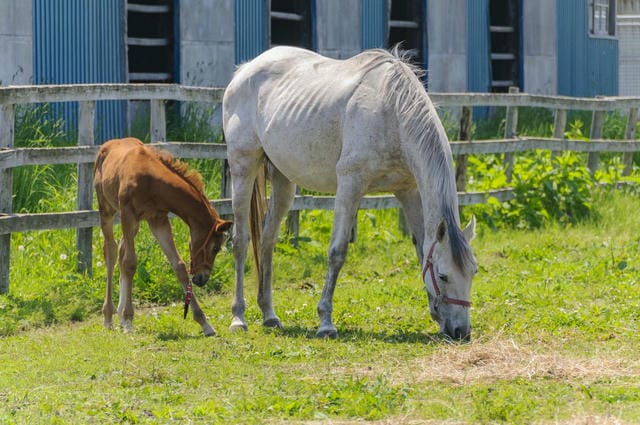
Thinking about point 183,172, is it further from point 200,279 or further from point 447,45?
point 447,45

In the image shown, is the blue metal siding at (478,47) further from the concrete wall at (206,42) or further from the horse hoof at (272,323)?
the horse hoof at (272,323)

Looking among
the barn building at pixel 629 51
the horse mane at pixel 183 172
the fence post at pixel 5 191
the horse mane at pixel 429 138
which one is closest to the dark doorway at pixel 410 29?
the barn building at pixel 629 51

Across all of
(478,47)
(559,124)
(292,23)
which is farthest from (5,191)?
(478,47)

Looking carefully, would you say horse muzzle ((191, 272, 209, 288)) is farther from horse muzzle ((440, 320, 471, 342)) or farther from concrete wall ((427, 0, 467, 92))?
concrete wall ((427, 0, 467, 92))

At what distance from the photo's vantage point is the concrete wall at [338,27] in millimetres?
16672

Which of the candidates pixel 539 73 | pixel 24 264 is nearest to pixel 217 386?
pixel 24 264

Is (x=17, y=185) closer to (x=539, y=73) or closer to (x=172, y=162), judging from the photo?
(x=172, y=162)

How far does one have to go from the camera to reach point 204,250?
8.05 meters

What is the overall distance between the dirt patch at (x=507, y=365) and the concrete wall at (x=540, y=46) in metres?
13.9

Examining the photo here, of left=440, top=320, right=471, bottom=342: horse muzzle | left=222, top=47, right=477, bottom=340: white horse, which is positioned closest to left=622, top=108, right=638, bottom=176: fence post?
left=222, top=47, right=477, bottom=340: white horse

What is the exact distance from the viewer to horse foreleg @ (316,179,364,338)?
320 inches

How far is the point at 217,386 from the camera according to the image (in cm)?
642

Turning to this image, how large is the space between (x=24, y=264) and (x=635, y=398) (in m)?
5.49

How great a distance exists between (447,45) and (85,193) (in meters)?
10.2
